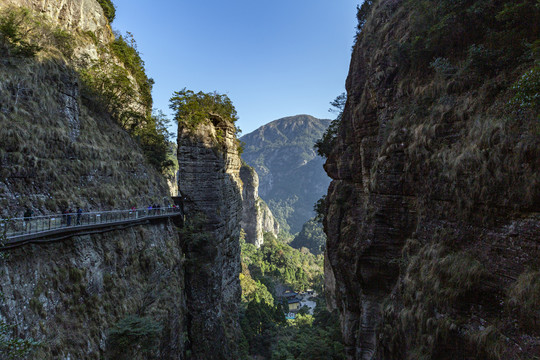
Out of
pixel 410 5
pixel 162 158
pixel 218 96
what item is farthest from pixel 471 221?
pixel 162 158

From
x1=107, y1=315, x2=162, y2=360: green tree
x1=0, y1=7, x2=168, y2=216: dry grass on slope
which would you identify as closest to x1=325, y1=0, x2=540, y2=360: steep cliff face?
x1=107, y1=315, x2=162, y2=360: green tree

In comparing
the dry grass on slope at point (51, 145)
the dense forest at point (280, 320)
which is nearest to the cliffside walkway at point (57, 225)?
the dry grass on slope at point (51, 145)

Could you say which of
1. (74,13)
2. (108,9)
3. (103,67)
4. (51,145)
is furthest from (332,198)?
(108,9)

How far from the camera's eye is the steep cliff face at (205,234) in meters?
19.8

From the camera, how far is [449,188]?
8.95 metres

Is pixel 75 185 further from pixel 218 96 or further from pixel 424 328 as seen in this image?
pixel 424 328

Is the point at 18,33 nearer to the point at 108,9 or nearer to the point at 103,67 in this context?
the point at 103,67

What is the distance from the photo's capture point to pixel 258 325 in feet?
105

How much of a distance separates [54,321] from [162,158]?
58.6ft

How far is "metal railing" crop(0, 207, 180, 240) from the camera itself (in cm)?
797

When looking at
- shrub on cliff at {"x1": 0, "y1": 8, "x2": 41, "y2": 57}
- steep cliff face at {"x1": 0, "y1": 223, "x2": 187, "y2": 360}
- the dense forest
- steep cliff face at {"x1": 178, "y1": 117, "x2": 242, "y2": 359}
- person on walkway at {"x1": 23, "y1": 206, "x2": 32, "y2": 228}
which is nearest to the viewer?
steep cliff face at {"x1": 0, "y1": 223, "x2": 187, "y2": 360}

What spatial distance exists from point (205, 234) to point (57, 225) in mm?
11408

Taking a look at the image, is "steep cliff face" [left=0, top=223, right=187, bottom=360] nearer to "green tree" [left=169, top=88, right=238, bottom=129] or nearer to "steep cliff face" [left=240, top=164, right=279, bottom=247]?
"green tree" [left=169, top=88, right=238, bottom=129]

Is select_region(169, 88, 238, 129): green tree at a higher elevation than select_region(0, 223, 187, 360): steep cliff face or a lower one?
higher
